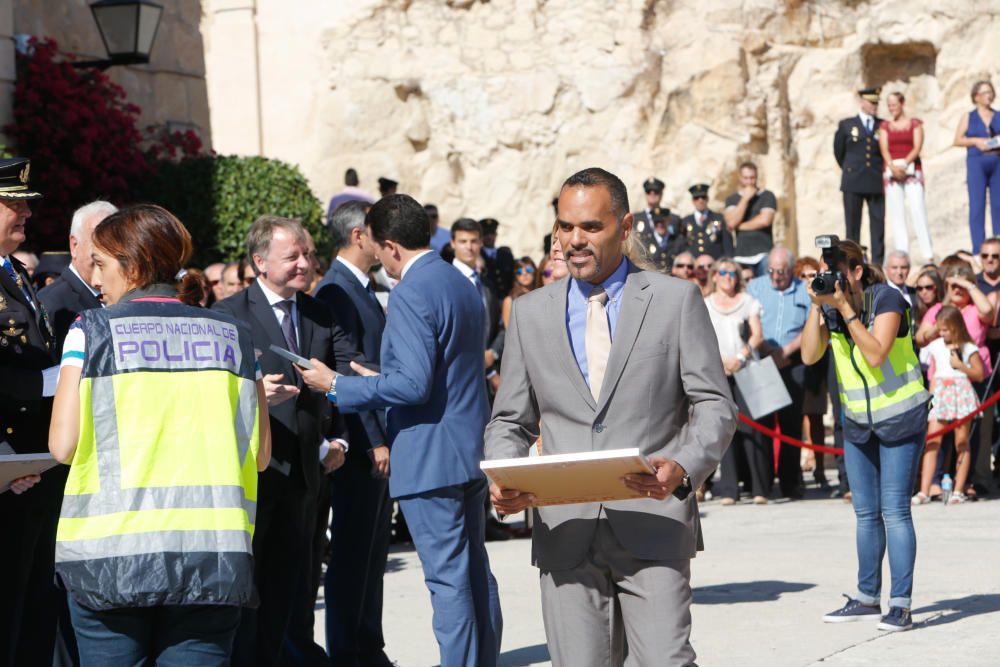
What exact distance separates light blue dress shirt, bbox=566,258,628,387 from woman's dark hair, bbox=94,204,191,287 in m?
1.22

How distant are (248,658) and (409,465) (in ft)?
3.72

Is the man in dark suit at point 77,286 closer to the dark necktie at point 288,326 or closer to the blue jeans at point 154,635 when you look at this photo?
the dark necktie at point 288,326

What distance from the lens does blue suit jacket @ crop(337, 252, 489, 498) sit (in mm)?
5887

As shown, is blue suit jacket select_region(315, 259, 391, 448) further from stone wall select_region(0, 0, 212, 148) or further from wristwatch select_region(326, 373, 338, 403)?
stone wall select_region(0, 0, 212, 148)

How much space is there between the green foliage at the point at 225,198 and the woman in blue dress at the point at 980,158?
783 centimetres

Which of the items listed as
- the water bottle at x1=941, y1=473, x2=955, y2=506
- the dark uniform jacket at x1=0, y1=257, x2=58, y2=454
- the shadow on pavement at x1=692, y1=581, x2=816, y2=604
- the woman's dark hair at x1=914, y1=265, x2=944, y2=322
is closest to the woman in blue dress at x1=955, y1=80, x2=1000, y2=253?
the woman's dark hair at x1=914, y1=265, x2=944, y2=322

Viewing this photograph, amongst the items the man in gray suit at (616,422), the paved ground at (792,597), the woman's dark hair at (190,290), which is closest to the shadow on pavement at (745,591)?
the paved ground at (792,597)

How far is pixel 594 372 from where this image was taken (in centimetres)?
451

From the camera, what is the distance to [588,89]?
23.0m

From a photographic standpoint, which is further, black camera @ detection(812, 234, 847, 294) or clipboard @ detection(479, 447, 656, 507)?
black camera @ detection(812, 234, 847, 294)

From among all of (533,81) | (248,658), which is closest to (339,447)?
(248,658)

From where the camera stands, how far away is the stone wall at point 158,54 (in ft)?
47.4

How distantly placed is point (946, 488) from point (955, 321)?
55.6 inches

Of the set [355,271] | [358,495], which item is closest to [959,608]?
[358,495]
